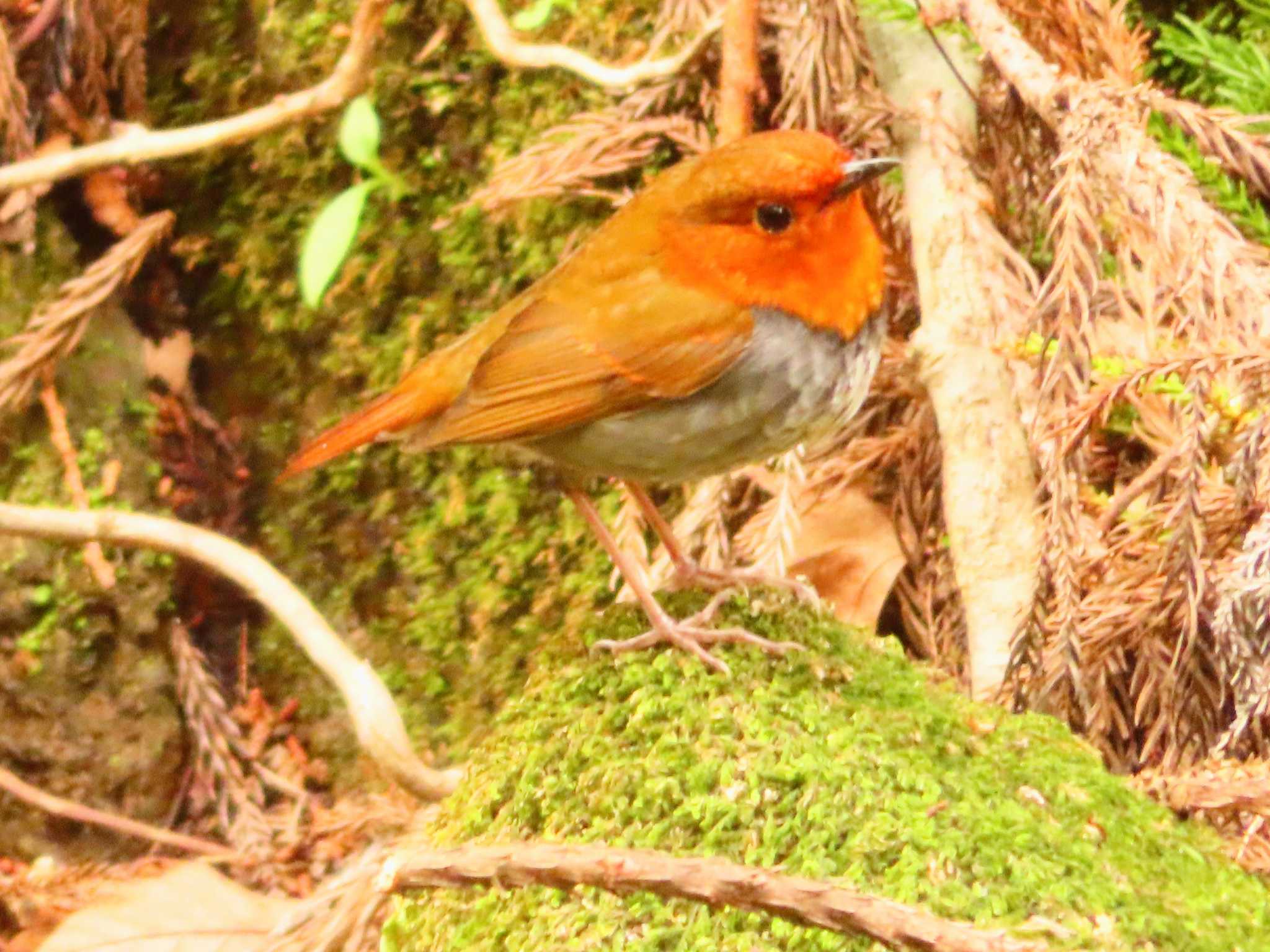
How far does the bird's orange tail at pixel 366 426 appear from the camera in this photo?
2.05 m

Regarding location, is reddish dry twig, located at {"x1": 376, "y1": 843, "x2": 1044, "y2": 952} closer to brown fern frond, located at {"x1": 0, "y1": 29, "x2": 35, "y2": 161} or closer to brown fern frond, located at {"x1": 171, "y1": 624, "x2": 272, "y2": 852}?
brown fern frond, located at {"x1": 171, "y1": 624, "x2": 272, "y2": 852}

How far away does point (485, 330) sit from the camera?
208cm

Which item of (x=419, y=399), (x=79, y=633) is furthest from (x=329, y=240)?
(x=79, y=633)

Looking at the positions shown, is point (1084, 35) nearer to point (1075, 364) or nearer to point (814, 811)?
point (1075, 364)

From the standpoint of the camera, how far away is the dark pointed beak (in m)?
1.74

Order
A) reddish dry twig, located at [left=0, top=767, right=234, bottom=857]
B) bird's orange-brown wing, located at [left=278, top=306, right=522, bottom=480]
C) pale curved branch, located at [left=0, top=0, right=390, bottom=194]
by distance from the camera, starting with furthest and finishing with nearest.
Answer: pale curved branch, located at [left=0, top=0, right=390, bottom=194], reddish dry twig, located at [left=0, top=767, right=234, bottom=857], bird's orange-brown wing, located at [left=278, top=306, right=522, bottom=480]

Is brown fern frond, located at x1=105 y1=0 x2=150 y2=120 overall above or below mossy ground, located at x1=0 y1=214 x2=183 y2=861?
above

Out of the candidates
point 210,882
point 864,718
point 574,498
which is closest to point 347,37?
point 574,498

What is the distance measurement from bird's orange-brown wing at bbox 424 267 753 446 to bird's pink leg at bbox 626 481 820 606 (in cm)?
28

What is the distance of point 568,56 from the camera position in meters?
2.56

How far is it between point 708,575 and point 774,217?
56 cm

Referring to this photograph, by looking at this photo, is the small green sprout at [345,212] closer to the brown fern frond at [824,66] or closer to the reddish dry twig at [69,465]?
the reddish dry twig at [69,465]

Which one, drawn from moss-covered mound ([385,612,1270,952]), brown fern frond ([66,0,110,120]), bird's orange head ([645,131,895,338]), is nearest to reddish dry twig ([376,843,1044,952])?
moss-covered mound ([385,612,1270,952])

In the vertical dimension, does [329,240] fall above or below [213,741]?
above
